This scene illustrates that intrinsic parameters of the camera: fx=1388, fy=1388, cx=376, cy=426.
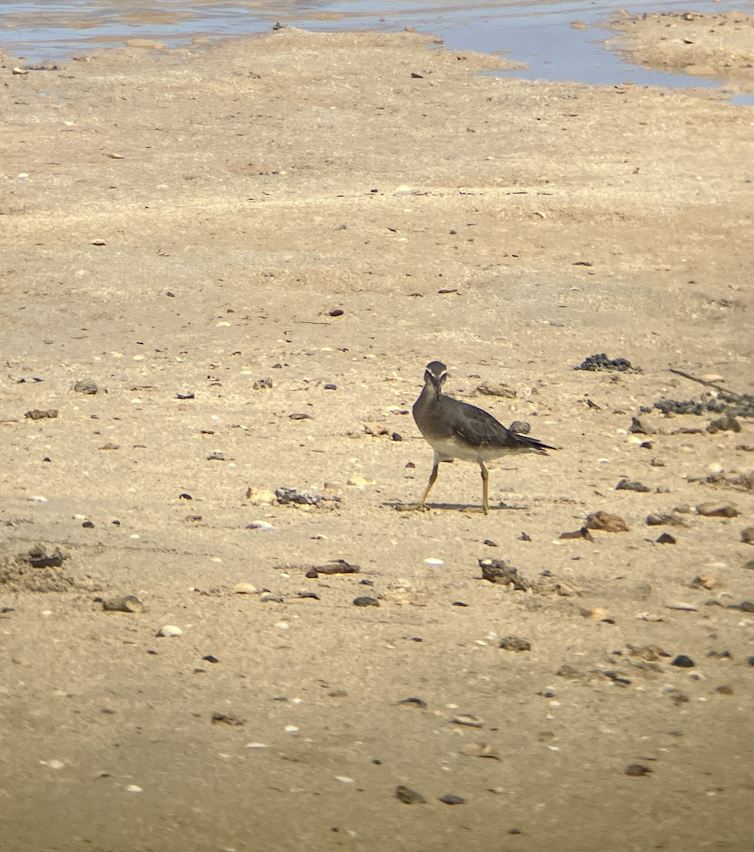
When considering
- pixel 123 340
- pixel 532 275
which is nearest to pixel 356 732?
pixel 123 340

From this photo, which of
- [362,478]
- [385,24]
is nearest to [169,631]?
[362,478]

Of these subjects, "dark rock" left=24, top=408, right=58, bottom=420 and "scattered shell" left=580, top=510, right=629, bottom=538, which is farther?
"dark rock" left=24, top=408, right=58, bottom=420

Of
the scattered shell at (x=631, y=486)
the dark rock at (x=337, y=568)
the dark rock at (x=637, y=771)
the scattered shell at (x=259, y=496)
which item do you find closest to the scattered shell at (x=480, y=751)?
the dark rock at (x=637, y=771)

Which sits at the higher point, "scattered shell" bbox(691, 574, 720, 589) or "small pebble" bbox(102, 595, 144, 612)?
"small pebble" bbox(102, 595, 144, 612)

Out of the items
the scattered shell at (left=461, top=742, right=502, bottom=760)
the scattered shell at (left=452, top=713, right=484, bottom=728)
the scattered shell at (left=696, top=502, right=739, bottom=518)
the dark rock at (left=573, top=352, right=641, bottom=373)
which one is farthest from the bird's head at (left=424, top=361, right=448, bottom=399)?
the dark rock at (left=573, top=352, right=641, bottom=373)

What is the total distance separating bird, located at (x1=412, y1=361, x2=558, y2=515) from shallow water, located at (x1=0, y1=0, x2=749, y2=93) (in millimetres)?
15900

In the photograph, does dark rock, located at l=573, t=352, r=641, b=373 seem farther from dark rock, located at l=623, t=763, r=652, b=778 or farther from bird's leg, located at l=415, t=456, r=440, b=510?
dark rock, located at l=623, t=763, r=652, b=778

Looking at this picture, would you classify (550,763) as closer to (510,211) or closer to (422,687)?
(422,687)

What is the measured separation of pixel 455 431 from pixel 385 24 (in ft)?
73.0

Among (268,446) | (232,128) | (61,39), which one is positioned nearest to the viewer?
(268,446)

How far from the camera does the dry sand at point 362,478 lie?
4449 mm

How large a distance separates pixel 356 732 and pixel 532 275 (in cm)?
872

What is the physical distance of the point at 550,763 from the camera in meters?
4.63

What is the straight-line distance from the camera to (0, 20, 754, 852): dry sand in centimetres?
445
